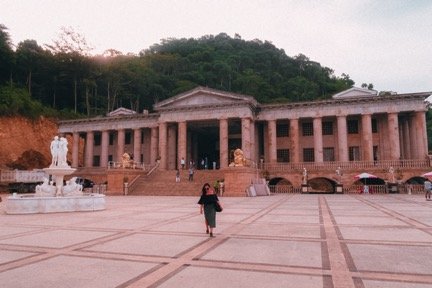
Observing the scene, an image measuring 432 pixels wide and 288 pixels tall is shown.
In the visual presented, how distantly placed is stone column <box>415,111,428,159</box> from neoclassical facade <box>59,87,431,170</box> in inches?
3.0

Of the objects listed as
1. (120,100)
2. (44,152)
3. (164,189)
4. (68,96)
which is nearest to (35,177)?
(44,152)

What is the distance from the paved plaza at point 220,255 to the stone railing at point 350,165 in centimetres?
2446

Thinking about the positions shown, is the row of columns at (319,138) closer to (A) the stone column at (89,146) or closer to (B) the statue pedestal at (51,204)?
(A) the stone column at (89,146)

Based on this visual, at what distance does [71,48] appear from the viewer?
59469 millimetres

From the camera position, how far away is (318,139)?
3834 cm

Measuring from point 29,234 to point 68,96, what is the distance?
60.5 metres

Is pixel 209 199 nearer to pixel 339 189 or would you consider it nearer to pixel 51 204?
pixel 51 204

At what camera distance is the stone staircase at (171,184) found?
3112cm

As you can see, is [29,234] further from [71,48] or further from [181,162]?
[71,48]

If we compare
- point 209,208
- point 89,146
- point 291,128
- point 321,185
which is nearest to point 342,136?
point 291,128

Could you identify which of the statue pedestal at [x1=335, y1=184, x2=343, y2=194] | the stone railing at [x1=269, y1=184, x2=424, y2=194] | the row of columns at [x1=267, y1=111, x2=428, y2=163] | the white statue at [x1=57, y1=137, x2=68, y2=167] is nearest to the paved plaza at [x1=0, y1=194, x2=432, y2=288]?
the white statue at [x1=57, y1=137, x2=68, y2=167]

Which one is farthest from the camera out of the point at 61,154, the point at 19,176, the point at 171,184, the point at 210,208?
the point at 19,176

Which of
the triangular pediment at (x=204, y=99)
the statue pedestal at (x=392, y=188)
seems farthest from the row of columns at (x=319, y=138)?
the statue pedestal at (x=392, y=188)

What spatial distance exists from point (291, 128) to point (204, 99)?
1130 cm
